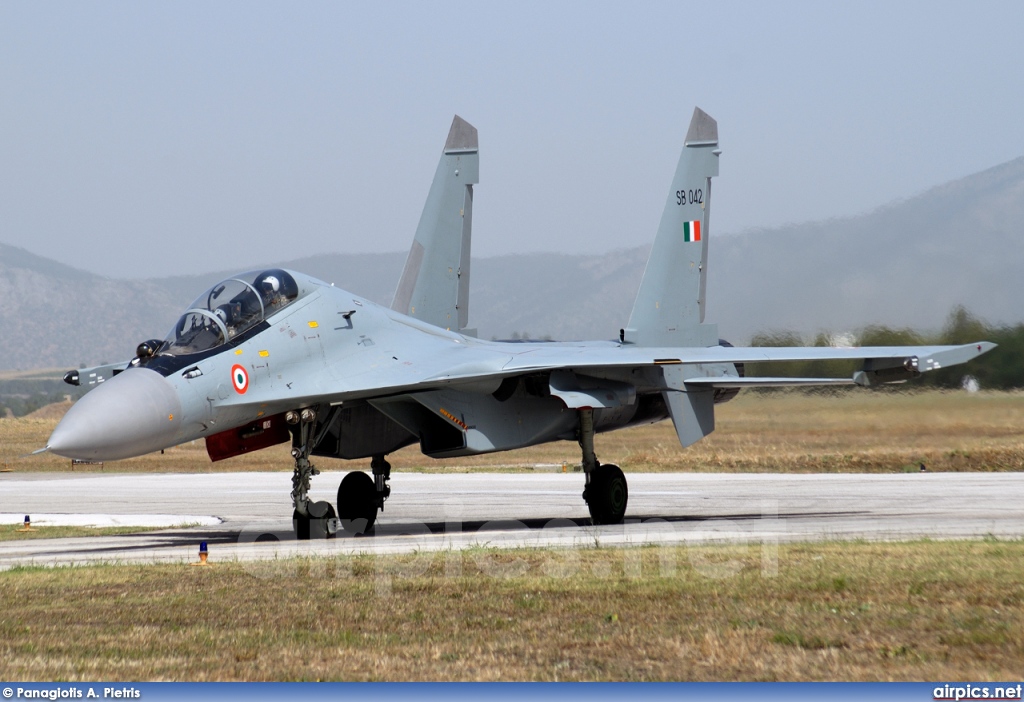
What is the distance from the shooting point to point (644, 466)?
107 ft

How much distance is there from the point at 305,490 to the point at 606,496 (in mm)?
4305

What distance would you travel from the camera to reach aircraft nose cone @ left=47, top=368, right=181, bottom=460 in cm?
1167

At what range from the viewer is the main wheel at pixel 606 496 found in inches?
644

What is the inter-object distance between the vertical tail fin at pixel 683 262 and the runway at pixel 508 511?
2.88 m

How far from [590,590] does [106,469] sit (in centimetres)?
3215

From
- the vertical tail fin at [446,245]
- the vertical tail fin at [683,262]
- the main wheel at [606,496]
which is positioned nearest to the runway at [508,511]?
the main wheel at [606,496]

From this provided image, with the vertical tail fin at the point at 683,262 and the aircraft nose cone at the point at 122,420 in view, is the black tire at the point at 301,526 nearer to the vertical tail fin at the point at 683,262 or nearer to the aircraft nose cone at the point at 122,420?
the aircraft nose cone at the point at 122,420

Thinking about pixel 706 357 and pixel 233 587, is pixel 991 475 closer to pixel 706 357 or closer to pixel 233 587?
pixel 706 357

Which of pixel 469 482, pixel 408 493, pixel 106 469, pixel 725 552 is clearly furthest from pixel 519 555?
pixel 106 469

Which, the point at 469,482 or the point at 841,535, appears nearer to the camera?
the point at 841,535

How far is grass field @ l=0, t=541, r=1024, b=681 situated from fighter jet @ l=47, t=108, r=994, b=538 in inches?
87.5

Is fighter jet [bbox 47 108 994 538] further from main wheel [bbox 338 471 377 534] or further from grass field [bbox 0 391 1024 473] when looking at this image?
grass field [bbox 0 391 1024 473]

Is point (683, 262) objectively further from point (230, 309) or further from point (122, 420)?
point (122, 420)

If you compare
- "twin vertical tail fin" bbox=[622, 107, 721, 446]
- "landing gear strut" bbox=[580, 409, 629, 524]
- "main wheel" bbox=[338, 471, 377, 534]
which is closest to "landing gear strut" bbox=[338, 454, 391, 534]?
"main wheel" bbox=[338, 471, 377, 534]
